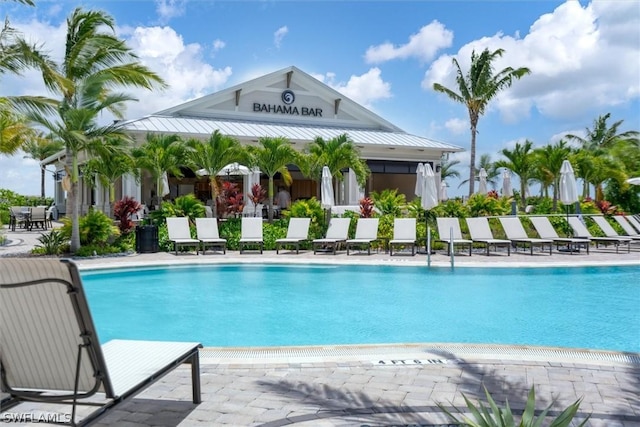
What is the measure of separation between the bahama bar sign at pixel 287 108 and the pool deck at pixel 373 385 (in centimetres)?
2246

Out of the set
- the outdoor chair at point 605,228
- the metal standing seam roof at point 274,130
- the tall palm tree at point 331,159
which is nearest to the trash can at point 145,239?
the tall palm tree at point 331,159

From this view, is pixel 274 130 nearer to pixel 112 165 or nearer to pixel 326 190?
pixel 326 190

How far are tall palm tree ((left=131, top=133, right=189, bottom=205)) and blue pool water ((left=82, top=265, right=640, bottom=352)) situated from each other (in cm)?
537

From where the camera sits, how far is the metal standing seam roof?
2211cm

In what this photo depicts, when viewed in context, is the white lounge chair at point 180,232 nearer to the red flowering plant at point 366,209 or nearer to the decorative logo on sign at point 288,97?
the red flowering plant at point 366,209

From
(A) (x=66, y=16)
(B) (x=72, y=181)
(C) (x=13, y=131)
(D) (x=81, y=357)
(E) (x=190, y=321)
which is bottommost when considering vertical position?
(E) (x=190, y=321)

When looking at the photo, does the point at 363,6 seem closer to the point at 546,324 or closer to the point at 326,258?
the point at 326,258

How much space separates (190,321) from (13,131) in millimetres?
13958

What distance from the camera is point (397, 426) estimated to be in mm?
3396

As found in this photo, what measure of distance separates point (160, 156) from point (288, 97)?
11.9 metres

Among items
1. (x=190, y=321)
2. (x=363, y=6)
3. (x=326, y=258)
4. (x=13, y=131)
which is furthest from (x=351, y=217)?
(x=13, y=131)

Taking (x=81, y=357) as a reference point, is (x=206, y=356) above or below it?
below

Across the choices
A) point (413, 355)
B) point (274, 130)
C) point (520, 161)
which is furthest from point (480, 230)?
point (274, 130)

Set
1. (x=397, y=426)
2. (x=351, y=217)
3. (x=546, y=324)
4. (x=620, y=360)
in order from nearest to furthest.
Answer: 1. (x=397, y=426)
2. (x=620, y=360)
3. (x=546, y=324)
4. (x=351, y=217)
